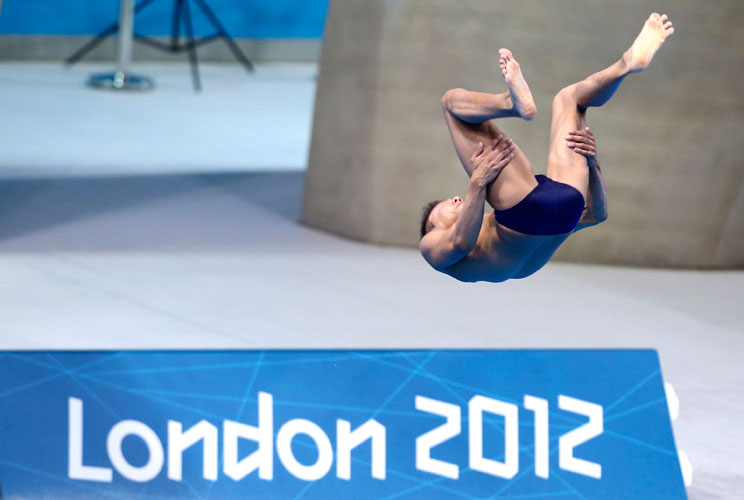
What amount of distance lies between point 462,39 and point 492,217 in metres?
5.51

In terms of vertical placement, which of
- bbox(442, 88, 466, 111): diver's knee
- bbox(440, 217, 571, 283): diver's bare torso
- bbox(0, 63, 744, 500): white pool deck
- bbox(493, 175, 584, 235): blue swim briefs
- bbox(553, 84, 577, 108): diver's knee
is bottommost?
bbox(0, 63, 744, 500): white pool deck

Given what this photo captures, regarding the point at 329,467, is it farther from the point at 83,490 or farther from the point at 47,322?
the point at 47,322

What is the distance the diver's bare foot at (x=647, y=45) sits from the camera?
4176mm

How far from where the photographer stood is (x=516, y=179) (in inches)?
171

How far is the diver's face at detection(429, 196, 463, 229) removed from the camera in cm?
470

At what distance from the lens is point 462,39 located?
9.73 metres

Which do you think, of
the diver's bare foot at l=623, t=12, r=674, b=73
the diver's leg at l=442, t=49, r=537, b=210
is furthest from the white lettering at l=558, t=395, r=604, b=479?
the diver's bare foot at l=623, t=12, r=674, b=73

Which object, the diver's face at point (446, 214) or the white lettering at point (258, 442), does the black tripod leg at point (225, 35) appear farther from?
the diver's face at point (446, 214)

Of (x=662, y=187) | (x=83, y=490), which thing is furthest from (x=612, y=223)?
(x=83, y=490)

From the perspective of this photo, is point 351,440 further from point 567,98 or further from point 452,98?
point 567,98

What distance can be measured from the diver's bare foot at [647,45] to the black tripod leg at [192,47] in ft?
47.0

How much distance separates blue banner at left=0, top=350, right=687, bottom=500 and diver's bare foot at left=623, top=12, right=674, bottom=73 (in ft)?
6.97

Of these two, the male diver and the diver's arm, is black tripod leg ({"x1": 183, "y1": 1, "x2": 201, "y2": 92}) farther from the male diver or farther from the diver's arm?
Result: the diver's arm

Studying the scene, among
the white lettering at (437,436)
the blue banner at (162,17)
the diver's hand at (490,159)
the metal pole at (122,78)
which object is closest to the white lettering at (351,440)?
the white lettering at (437,436)
